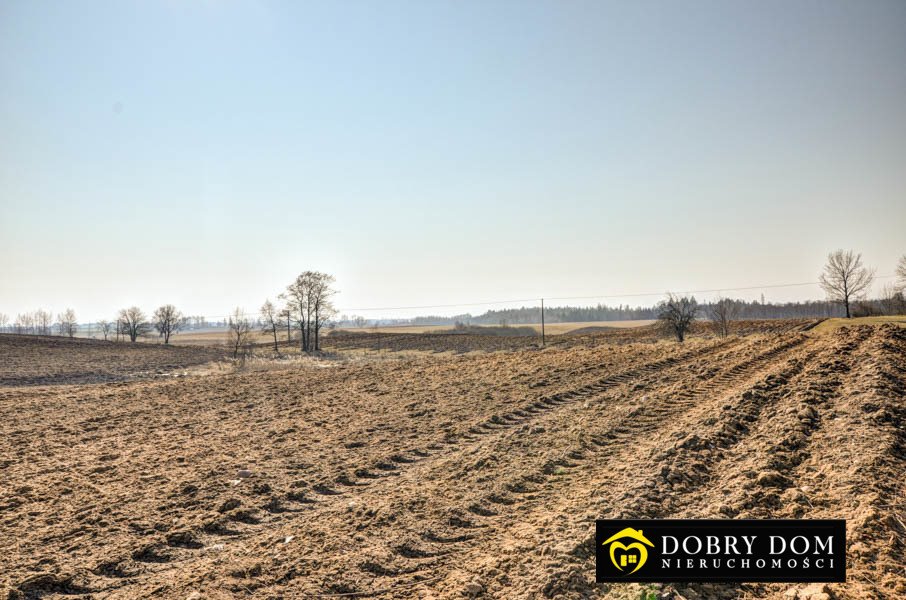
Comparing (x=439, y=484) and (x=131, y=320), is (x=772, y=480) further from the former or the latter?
(x=131, y=320)

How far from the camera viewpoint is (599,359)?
2252cm

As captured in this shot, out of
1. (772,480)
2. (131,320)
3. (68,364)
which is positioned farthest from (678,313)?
(131,320)

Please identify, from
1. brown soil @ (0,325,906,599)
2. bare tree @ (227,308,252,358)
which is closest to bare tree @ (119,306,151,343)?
bare tree @ (227,308,252,358)

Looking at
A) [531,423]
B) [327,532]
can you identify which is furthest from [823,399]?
[327,532]

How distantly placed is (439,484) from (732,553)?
435 cm

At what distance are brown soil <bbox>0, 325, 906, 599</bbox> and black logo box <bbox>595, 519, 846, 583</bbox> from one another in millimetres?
168

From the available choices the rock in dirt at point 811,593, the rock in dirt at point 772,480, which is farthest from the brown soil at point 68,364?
the rock in dirt at point 811,593

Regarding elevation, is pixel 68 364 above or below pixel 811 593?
below

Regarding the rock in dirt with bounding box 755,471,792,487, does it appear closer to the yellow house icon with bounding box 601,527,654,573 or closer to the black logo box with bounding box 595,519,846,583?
the black logo box with bounding box 595,519,846,583

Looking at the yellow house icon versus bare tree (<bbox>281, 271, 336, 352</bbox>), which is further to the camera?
bare tree (<bbox>281, 271, 336, 352</bbox>)

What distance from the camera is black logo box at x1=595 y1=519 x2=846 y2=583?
403cm

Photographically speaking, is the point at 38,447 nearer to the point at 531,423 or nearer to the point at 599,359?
the point at 531,423

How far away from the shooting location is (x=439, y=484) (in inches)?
296

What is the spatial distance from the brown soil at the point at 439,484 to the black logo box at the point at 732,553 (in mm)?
168
